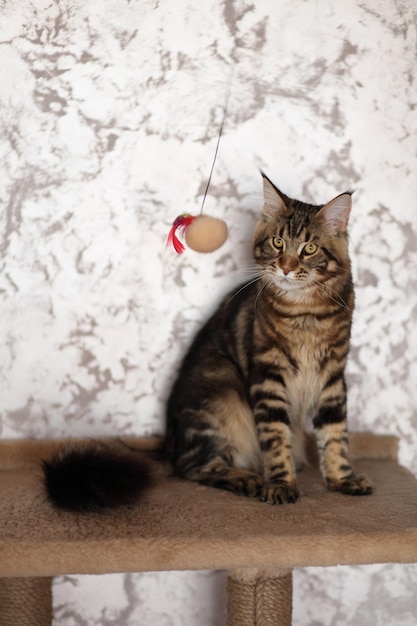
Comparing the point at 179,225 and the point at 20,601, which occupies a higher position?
the point at 179,225

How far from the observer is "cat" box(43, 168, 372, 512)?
150cm

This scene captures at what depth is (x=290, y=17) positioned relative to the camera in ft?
5.90

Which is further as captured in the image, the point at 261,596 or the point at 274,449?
the point at 274,449

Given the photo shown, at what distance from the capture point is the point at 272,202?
158 cm

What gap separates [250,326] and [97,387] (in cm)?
47

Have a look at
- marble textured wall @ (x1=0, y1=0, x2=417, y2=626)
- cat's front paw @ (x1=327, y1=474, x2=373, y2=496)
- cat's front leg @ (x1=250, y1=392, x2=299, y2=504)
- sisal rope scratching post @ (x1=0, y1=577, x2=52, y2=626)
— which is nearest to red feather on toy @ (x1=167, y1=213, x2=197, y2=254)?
marble textured wall @ (x1=0, y1=0, x2=417, y2=626)

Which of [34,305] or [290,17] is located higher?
[290,17]

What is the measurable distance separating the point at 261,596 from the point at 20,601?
0.51 metres

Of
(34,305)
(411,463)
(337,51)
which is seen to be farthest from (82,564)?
(337,51)

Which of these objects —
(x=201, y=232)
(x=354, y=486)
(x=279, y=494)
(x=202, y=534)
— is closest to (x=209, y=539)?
(x=202, y=534)

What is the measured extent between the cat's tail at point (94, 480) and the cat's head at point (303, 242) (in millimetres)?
543

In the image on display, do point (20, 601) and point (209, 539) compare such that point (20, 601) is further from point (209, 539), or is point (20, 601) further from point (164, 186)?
point (164, 186)

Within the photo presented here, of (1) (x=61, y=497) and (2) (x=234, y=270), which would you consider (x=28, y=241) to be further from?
(1) (x=61, y=497)

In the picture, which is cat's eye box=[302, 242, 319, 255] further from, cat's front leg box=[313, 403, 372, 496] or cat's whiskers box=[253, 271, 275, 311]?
cat's front leg box=[313, 403, 372, 496]
